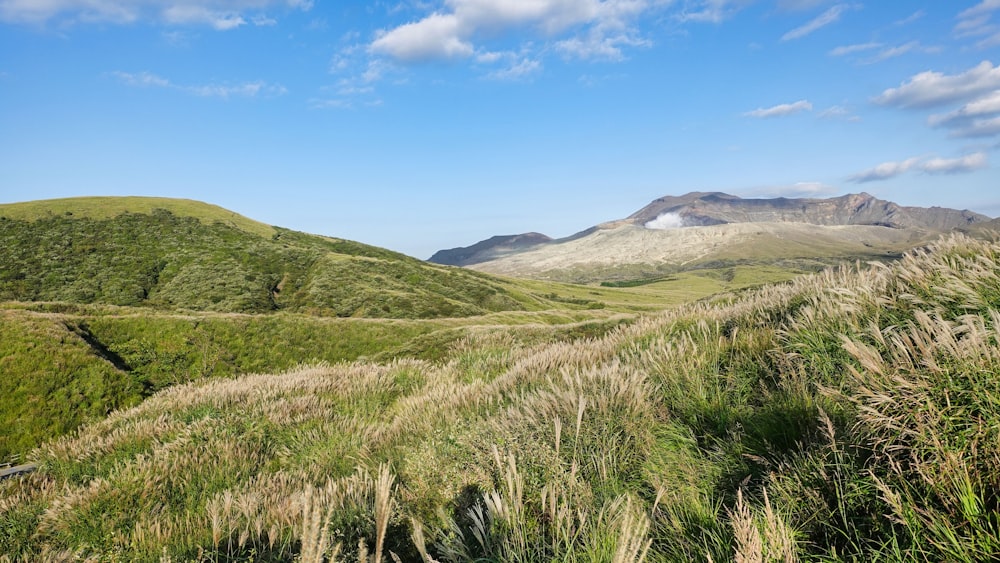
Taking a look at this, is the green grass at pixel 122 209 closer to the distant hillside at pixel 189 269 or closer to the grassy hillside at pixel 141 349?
the distant hillside at pixel 189 269

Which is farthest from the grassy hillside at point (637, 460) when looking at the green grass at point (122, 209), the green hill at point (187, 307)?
the green grass at point (122, 209)

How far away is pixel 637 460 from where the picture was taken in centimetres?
380

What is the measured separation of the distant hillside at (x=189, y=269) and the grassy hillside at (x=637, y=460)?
73085 mm

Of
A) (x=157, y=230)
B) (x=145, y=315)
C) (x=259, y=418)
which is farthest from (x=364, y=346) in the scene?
(x=157, y=230)

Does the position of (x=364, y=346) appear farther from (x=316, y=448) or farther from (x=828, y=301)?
(x=828, y=301)

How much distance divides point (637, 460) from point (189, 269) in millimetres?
100462

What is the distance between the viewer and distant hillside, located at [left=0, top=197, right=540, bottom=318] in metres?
75.8

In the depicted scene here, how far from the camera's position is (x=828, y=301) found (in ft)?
15.9

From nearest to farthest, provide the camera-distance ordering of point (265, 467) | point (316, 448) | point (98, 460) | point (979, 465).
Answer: point (979, 465) < point (265, 467) < point (316, 448) < point (98, 460)

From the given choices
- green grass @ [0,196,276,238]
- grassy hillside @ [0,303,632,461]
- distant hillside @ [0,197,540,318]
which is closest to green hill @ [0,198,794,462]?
grassy hillside @ [0,303,632,461]

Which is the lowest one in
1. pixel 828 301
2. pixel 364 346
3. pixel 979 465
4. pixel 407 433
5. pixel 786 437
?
pixel 364 346

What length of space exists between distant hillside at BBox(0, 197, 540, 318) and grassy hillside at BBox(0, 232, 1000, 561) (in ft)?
240

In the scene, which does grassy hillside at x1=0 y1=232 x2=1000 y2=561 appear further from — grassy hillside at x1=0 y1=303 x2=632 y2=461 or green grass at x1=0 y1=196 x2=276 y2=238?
green grass at x1=0 y1=196 x2=276 y2=238

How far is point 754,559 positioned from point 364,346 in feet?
143
